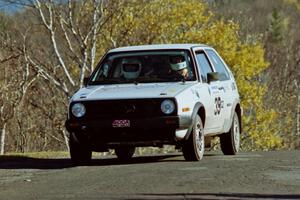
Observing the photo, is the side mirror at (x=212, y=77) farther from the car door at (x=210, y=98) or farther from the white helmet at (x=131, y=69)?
the white helmet at (x=131, y=69)

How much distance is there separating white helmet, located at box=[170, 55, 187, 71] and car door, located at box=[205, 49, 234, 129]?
1.02 m

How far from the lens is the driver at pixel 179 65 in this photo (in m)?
11.9

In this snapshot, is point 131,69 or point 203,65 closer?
point 131,69

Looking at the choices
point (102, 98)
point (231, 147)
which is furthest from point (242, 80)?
point (102, 98)

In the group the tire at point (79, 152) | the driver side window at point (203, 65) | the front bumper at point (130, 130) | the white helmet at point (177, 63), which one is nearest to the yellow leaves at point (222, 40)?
the driver side window at point (203, 65)

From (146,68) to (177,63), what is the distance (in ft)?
1.51

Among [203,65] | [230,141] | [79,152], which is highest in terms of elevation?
[203,65]

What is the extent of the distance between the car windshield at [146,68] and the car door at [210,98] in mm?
279

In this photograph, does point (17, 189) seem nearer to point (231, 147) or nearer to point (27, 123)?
point (231, 147)

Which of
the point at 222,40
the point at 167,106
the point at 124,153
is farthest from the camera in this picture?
the point at 222,40

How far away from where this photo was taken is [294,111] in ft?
168

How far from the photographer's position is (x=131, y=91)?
11188 millimetres

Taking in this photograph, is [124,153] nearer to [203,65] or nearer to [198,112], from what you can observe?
[203,65]

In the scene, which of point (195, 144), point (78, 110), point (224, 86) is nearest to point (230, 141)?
point (224, 86)
